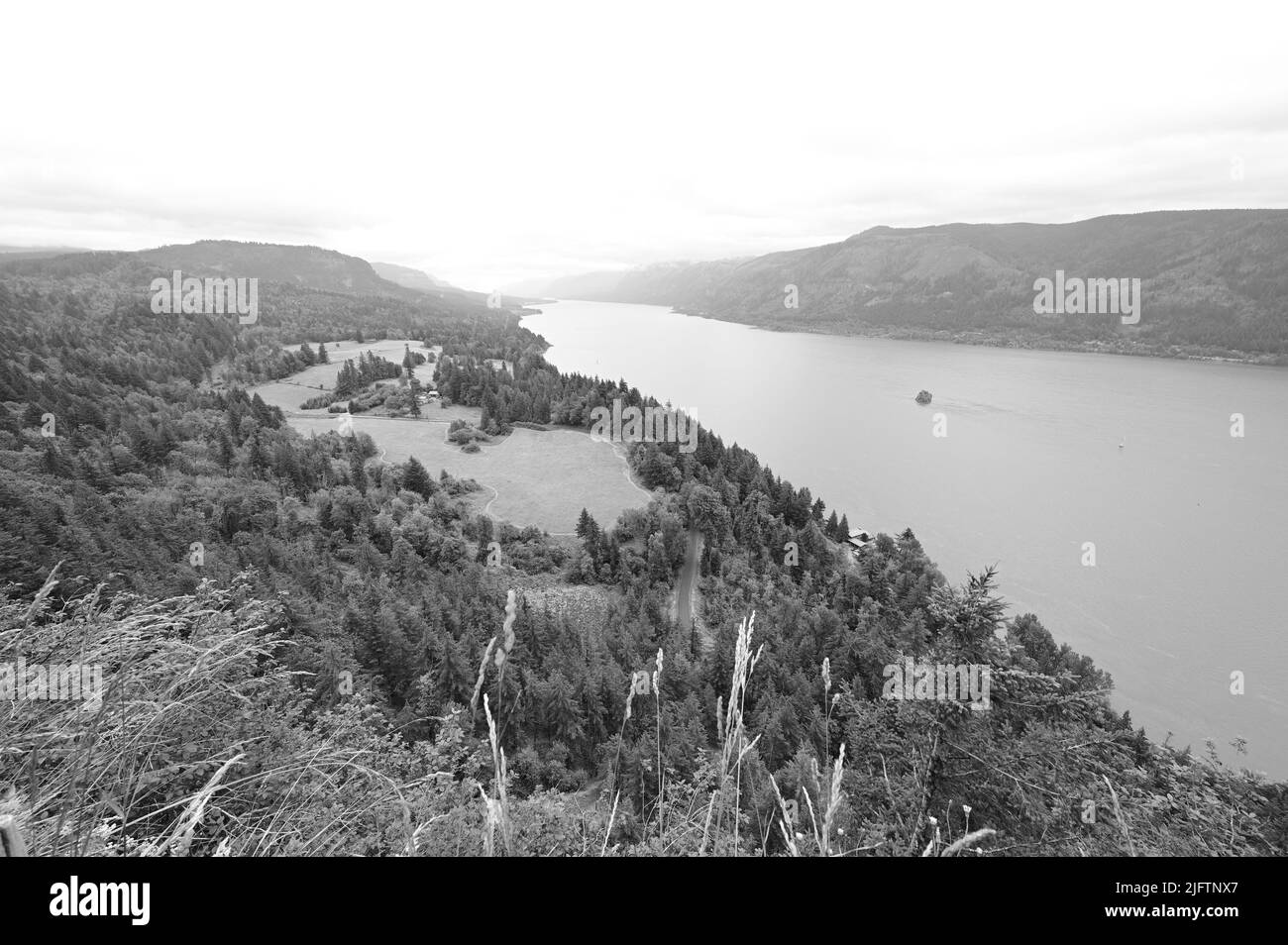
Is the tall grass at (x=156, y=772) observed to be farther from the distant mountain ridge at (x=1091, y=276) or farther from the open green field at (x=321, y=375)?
the distant mountain ridge at (x=1091, y=276)

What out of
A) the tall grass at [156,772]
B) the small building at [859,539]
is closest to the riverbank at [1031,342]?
the small building at [859,539]

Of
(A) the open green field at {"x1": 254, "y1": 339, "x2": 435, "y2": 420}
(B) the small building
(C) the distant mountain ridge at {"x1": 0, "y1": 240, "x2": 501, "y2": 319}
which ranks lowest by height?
(B) the small building

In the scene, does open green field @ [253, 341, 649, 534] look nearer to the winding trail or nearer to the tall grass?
the winding trail

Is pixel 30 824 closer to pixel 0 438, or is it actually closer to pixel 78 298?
pixel 0 438

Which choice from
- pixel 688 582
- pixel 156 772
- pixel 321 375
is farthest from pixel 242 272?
pixel 156 772

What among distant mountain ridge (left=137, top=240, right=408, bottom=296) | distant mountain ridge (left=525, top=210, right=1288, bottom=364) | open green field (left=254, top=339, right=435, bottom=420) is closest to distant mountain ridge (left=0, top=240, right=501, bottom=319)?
distant mountain ridge (left=137, top=240, right=408, bottom=296)

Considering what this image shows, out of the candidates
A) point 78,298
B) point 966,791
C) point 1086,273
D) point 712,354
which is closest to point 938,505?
point 966,791
